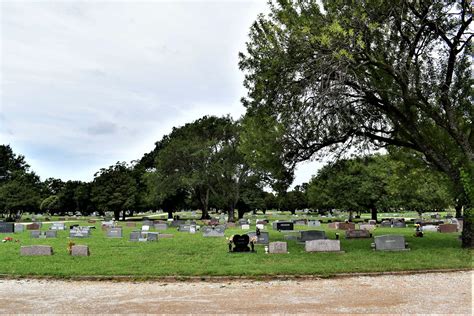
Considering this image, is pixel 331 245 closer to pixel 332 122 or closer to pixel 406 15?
pixel 332 122

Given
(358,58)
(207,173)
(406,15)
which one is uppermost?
(406,15)

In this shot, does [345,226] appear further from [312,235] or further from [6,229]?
[6,229]

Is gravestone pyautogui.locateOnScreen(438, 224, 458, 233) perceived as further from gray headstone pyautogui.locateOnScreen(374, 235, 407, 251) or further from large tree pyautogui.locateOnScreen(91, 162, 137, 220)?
large tree pyautogui.locateOnScreen(91, 162, 137, 220)

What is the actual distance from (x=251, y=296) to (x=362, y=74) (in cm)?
1180

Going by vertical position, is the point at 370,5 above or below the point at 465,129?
above

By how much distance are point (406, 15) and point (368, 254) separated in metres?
10.3

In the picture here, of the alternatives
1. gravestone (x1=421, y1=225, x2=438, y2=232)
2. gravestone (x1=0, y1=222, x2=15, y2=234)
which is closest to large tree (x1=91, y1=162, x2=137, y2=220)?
gravestone (x1=0, y1=222, x2=15, y2=234)

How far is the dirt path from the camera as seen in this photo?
8812 mm

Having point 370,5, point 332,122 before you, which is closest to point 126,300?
point 332,122

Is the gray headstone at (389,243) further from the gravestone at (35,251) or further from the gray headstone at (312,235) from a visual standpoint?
the gravestone at (35,251)

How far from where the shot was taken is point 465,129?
69.2 ft

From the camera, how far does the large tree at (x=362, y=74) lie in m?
16.0

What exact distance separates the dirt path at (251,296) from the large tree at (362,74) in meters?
5.52

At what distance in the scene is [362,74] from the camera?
717 inches
